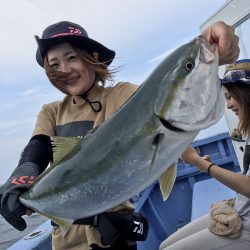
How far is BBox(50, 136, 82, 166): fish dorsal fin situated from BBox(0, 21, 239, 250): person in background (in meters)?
0.42

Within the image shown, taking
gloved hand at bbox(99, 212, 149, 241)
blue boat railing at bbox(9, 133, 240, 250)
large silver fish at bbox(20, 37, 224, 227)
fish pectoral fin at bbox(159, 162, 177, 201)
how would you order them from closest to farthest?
large silver fish at bbox(20, 37, 224, 227) → fish pectoral fin at bbox(159, 162, 177, 201) → gloved hand at bbox(99, 212, 149, 241) → blue boat railing at bbox(9, 133, 240, 250)

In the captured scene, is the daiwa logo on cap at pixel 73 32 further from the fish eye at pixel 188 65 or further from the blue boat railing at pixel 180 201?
the blue boat railing at pixel 180 201

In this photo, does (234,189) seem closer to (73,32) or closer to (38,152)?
(38,152)

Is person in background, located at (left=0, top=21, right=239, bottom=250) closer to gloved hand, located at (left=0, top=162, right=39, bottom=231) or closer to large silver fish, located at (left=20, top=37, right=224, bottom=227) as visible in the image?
gloved hand, located at (left=0, top=162, right=39, bottom=231)

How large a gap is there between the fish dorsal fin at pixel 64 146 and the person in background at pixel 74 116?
42 centimetres

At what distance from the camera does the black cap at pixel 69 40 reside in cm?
268

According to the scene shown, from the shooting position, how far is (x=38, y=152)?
107 inches

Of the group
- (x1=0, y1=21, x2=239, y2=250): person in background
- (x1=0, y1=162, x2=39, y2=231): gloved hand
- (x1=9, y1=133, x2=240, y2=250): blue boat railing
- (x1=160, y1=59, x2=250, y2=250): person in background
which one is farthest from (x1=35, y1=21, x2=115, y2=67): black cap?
(x1=9, y1=133, x2=240, y2=250): blue boat railing

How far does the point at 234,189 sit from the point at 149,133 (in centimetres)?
182

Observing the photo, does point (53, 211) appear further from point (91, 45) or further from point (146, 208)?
point (146, 208)

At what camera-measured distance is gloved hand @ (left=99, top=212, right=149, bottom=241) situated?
248 cm

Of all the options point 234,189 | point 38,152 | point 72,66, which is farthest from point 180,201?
point 72,66

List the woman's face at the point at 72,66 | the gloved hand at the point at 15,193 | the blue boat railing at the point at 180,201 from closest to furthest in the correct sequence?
1. the gloved hand at the point at 15,193
2. the woman's face at the point at 72,66
3. the blue boat railing at the point at 180,201

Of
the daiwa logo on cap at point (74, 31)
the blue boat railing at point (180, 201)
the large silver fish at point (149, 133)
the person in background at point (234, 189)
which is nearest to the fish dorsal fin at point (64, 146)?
the large silver fish at point (149, 133)
